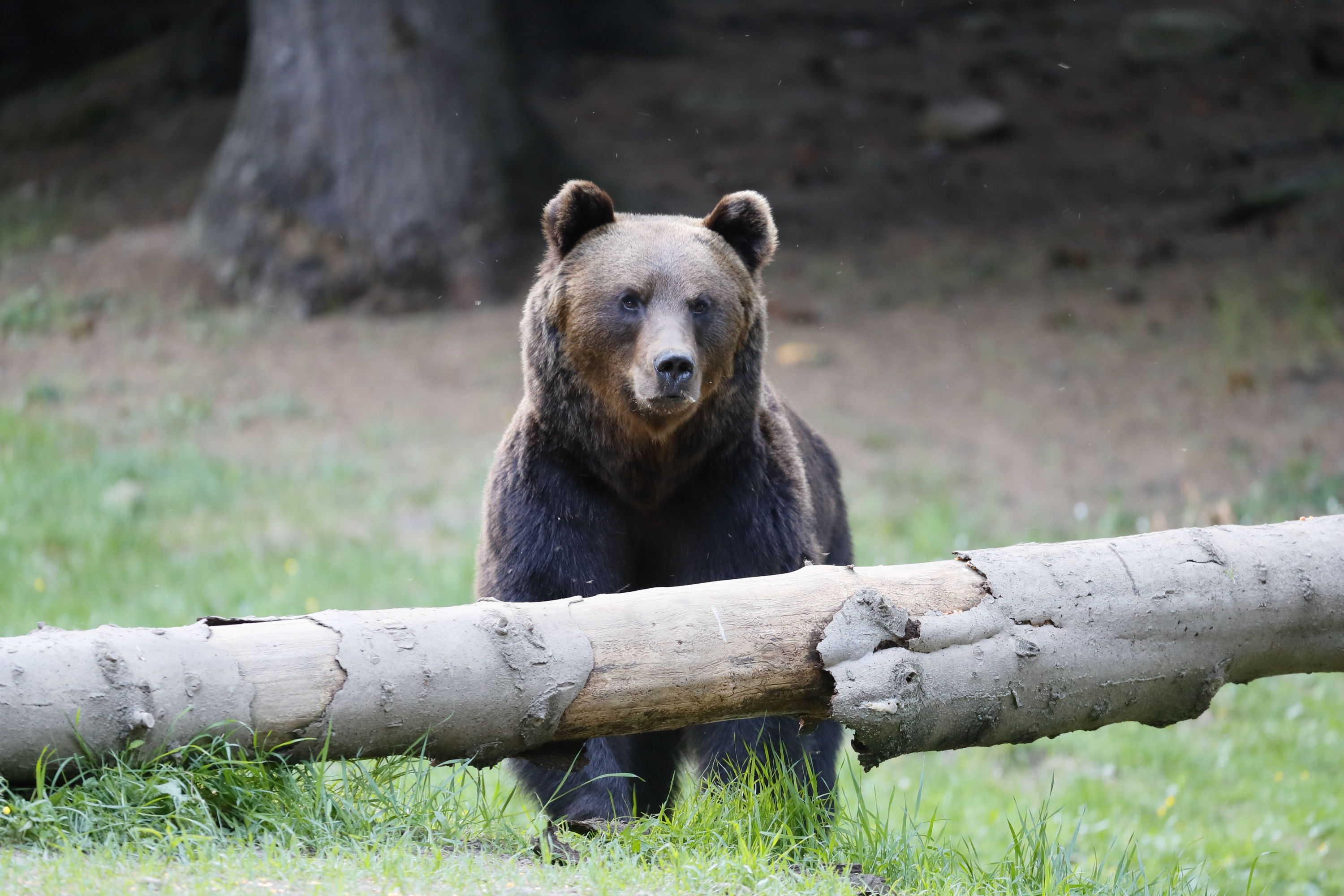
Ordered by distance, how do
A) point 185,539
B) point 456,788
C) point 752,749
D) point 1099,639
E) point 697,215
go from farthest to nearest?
point 697,215 < point 185,539 < point 752,749 < point 456,788 < point 1099,639

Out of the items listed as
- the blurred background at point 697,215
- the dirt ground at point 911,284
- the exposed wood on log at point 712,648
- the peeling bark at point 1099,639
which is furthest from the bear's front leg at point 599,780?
the dirt ground at point 911,284

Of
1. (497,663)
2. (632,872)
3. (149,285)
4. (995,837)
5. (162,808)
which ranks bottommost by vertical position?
(995,837)

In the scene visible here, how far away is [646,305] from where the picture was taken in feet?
15.0

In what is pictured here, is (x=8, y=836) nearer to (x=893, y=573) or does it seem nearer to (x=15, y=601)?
(x=893, y=573)

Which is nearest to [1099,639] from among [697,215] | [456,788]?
[456,788]

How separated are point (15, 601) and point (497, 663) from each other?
17.8ft

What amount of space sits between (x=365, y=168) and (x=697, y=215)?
118 inches

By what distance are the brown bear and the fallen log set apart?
2.57ft

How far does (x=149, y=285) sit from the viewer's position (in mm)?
12117

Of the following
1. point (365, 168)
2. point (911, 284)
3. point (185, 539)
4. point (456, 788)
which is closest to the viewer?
point (456, 788)

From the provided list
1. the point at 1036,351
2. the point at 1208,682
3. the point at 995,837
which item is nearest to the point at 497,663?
the point at 1208,682

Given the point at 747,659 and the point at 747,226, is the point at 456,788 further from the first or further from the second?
the point at 747,226

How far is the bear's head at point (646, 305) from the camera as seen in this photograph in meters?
4.45

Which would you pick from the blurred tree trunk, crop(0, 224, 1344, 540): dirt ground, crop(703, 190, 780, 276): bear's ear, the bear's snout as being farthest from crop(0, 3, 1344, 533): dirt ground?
the bear's snout
